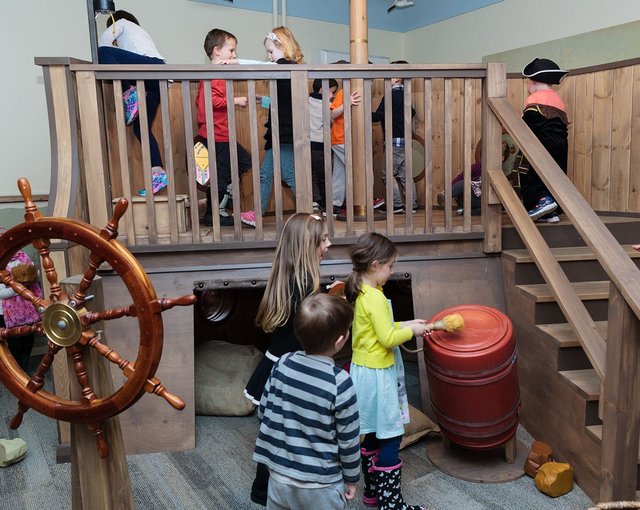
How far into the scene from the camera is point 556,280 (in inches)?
106

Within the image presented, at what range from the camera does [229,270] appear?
3170mm

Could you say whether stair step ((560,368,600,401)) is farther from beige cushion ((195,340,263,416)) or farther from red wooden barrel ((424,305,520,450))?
beige cushion ((195,340,263,416))

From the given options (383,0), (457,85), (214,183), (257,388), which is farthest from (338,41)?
(257,388)

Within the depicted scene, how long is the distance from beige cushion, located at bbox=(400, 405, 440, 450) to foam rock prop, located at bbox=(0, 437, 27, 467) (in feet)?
6.07

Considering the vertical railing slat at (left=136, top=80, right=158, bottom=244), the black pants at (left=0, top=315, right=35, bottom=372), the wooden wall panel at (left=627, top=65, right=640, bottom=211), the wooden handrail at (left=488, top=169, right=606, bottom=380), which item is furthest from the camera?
the black pants at (left=0, top=315, right=35, bottom=372)

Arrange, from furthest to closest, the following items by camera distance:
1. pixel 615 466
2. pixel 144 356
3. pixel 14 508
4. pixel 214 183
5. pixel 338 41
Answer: pixel 338 41 → pixel 214 183 → pixel 14 508 → pixel 615 466 → pixel 144 356

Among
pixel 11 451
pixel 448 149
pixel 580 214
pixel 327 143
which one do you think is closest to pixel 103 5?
pixel 327 143

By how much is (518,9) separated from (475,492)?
4.14 meters

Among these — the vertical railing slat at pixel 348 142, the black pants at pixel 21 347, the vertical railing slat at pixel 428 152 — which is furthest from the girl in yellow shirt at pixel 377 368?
the black pants at pixel 21 347

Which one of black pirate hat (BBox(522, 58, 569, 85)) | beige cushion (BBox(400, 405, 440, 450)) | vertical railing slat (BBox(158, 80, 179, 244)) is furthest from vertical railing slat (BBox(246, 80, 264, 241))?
black pirate hat (BBox(522, 58, 569, 85))

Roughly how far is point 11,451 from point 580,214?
2794 millimetres

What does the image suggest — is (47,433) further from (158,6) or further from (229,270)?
(158,6)

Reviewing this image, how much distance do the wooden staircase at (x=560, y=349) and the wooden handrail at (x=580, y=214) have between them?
23.4 inches

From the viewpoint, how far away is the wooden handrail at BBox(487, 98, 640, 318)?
2.10m
